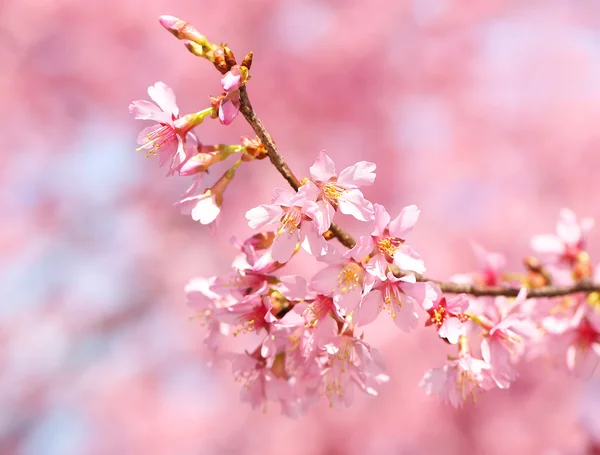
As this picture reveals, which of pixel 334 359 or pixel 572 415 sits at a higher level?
pixel 334 359

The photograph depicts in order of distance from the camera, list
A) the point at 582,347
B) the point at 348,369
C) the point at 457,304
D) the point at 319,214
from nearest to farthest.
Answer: the point at 319,214
the point at 457,304
the point at 348,369
the point at 582,347

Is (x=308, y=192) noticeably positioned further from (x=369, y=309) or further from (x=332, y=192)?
(x=369, y=309)

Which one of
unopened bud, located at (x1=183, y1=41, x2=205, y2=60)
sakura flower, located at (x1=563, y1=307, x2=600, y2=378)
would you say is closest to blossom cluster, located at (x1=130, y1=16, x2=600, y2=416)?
unopened bud, located at (x1=183, y1=41, x2=205, y2=60)

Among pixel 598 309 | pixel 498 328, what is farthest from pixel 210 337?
pixel 598 309

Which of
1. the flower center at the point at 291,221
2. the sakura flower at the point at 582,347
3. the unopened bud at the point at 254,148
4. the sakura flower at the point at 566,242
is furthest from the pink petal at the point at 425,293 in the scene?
the sakura flower at the point at 566,242

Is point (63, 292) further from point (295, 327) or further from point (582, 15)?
point (582, 15)

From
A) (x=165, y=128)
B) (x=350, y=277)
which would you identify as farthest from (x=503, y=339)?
(x=165, y=128)

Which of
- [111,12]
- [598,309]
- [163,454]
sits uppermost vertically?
[111,12]
